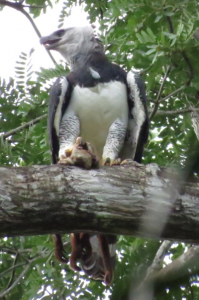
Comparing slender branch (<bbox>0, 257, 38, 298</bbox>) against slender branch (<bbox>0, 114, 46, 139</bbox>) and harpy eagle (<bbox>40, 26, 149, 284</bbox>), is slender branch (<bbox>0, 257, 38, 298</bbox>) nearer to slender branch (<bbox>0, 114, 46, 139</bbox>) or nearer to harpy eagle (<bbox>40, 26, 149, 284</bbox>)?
harpy eagle (<bbox>40, 26, 149, 284</bbox>)

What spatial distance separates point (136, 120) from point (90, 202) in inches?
80.8

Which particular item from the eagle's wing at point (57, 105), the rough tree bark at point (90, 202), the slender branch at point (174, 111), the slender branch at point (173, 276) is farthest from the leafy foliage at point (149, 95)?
the slender branch at point (173, 276)

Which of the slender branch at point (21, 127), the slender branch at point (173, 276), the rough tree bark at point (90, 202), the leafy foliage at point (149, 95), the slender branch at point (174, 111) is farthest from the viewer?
the slender branch at point (21, 127)

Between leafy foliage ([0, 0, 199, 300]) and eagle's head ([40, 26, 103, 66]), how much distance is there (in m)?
0.14

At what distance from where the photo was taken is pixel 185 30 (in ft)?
11.5

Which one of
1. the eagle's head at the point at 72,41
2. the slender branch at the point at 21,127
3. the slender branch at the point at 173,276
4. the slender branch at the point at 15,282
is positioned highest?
the eagle's head at the point at 72,41

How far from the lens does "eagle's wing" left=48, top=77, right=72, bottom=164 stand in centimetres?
397

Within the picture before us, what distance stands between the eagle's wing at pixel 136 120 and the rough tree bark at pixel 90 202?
67.2 inches

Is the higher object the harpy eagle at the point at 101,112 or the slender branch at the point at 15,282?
the harpy eagle at the point at 101,112

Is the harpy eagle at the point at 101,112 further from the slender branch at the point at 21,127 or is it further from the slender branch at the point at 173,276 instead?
the slender branch at the point at 173,276

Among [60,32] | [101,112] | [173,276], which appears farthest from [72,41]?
[173,276]

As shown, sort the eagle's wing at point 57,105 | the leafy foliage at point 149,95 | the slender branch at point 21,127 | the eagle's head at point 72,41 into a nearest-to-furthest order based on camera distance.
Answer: the leafy foliage at point 149,95
the eagle's wing at point 57,105
the slender branch at point 21,127
the eagle's head at point 72,41

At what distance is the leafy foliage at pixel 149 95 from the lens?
11.4ft

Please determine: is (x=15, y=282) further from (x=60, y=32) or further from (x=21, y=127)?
(x=60, y=32)
